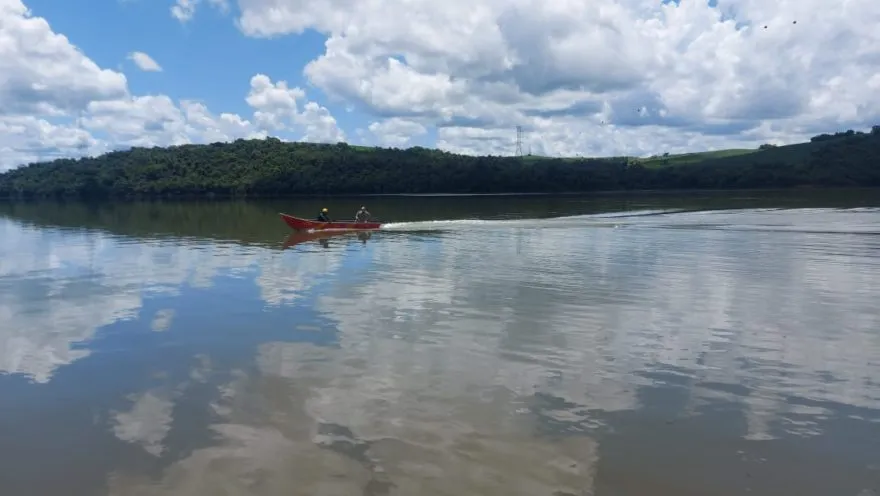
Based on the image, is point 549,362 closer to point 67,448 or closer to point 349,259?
point 67,448

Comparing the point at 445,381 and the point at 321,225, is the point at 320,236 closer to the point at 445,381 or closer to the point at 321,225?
the point at 321,225

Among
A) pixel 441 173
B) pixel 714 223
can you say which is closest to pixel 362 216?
pixel 714 223

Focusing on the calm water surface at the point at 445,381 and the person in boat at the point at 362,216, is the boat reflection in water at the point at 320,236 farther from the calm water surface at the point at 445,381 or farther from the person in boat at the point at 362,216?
the calm water surface at the point at 445,381

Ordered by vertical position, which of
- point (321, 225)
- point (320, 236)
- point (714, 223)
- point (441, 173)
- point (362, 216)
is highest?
point (441, 173)

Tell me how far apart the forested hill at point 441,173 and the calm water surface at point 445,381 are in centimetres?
11382

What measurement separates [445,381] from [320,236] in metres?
32.2

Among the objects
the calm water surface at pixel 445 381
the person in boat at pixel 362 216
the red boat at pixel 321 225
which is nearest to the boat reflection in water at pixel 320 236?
the red boat at pixel 321 225

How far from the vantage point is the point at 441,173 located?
141375 millimetres

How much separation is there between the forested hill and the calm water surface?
373 ft

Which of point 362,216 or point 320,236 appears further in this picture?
point 362,216

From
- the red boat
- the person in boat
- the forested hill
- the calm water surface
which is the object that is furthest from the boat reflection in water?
the forested hill

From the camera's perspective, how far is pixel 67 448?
9422mm

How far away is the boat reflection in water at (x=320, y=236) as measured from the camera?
126ft

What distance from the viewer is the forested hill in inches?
5217
